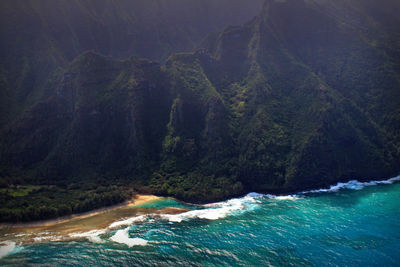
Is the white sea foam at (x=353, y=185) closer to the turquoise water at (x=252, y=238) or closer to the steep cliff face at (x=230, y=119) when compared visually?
the steep cliff face at (x=230, y=119)

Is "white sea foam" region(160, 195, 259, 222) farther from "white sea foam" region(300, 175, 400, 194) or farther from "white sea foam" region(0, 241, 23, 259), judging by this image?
"white sea foam" region(0, 241, 23, 259)

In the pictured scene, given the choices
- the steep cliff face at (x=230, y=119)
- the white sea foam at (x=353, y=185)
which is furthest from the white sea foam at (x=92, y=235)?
the white sea foam at (x=353, y=185)

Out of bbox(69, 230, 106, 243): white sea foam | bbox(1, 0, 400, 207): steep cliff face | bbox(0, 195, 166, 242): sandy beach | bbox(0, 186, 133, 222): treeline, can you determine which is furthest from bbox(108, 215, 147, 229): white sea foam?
bbox(1, 0, 400, 207): steep cliff face

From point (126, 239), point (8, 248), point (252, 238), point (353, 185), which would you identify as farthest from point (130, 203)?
point (353, 185)

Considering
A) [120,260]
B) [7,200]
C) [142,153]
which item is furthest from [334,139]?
[7,200]

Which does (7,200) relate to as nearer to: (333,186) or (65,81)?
(65,81)

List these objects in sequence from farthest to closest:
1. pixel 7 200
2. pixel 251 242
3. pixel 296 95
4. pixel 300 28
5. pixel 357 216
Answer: pixel 300 28 < pixel 296 95 < pixel 7 200 < pixel 357 216 < pixel 251 242

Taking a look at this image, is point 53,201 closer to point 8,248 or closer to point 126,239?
point 8,248
